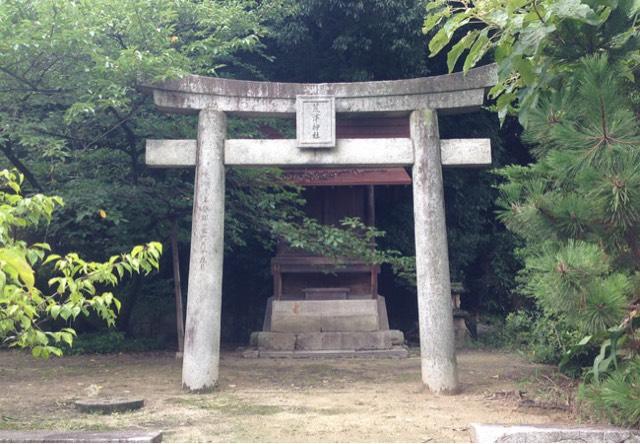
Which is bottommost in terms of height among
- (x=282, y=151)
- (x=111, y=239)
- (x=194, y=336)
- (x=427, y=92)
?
(x=194, y=336)

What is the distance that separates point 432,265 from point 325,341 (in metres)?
4.11

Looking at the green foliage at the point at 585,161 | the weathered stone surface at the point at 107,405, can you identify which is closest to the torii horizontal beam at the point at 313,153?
the green foliage at the point at 585,161

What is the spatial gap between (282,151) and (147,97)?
1.91 m

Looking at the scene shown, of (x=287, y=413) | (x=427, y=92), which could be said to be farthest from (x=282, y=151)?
(x=287, y=413)

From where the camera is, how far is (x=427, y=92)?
24.7 feet

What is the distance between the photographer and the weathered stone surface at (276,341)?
10871 mm

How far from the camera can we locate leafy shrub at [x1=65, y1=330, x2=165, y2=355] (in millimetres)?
10885

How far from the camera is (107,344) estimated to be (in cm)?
1109

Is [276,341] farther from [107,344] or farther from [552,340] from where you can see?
[552,340]

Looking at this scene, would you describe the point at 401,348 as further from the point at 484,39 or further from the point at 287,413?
the point at 484,39

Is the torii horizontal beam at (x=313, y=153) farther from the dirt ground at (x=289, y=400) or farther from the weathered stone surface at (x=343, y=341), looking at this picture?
the weathered stone surface at (x=343, y=341)

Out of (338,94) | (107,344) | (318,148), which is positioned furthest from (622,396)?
(107,344)

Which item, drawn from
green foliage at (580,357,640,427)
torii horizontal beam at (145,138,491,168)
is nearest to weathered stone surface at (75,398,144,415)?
torii horizontal beam at (145,138,491,168)

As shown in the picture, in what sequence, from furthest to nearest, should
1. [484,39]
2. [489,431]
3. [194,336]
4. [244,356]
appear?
[244,356] < [194,336] < [484,39] < [489,431]
